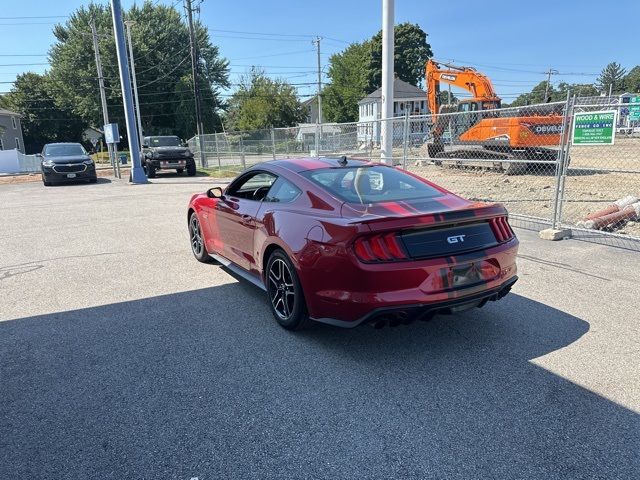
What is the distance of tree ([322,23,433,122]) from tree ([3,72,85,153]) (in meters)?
37.1

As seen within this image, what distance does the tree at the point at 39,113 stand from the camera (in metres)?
56.8

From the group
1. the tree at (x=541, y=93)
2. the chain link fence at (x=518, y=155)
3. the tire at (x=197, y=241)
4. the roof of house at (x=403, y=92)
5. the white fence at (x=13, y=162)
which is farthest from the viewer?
the tree at (x=541, y=93)

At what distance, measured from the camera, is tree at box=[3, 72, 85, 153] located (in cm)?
5684

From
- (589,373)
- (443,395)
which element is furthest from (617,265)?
(443,395)

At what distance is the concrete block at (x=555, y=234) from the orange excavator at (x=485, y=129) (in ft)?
21.0

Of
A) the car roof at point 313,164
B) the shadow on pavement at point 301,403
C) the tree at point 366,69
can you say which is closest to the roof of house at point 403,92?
the tree at point 366,69

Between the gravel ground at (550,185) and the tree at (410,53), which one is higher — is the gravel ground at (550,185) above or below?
below

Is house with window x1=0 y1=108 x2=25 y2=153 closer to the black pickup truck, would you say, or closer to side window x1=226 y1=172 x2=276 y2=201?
the black pickup truck

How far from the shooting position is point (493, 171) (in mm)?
18125

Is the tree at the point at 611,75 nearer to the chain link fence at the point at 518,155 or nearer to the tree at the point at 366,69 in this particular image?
the tree at the point at 366,69

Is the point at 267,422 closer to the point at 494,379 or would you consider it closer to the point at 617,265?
the point at 494,379

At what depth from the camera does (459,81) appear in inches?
864

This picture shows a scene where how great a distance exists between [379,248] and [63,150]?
2061 centimetres

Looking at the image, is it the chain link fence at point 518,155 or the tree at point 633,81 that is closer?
the chain link fence at point 518,155
